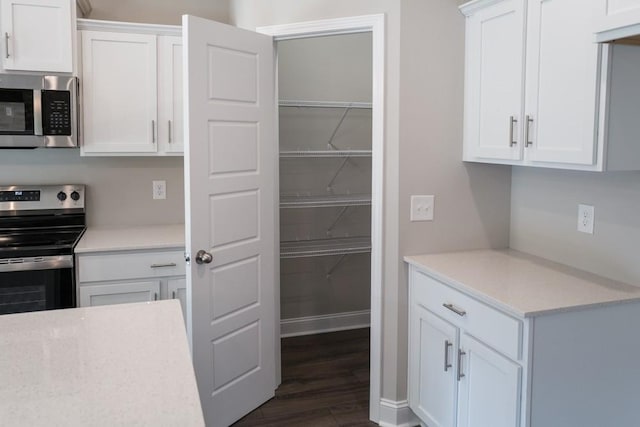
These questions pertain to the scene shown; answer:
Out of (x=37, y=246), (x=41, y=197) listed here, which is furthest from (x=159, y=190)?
(x=37, y=246)

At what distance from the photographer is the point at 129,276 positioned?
3088mm

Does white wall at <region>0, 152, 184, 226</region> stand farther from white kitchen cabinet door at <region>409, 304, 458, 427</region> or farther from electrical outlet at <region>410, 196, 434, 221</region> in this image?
white kitchen cabinet door at <region>409, 304, 458, 427</region>

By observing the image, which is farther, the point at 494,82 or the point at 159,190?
the point at 159,190

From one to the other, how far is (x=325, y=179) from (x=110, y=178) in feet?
4.94

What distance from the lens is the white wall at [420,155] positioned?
2734 mm

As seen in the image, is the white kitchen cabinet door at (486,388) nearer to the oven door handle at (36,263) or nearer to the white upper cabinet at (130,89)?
the oven door handle at (36,263)

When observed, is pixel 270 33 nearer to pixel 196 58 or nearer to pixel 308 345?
pixel 196 58

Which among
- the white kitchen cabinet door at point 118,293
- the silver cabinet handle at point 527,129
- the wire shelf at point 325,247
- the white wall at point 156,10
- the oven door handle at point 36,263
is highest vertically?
the white wall at point 156,10

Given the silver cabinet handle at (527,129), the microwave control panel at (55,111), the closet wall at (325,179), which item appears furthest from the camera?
the closet wall at (325,179)

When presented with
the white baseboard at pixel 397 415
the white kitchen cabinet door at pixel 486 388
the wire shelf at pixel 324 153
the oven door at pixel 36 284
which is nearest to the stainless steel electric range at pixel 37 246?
the oven door at pixel 36 284

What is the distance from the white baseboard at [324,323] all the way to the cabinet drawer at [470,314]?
1.65m

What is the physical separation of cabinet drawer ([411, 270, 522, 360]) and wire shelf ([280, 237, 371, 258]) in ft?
4.15

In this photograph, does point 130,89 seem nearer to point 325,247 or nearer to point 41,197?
point 41,197

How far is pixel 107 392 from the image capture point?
1.21m
